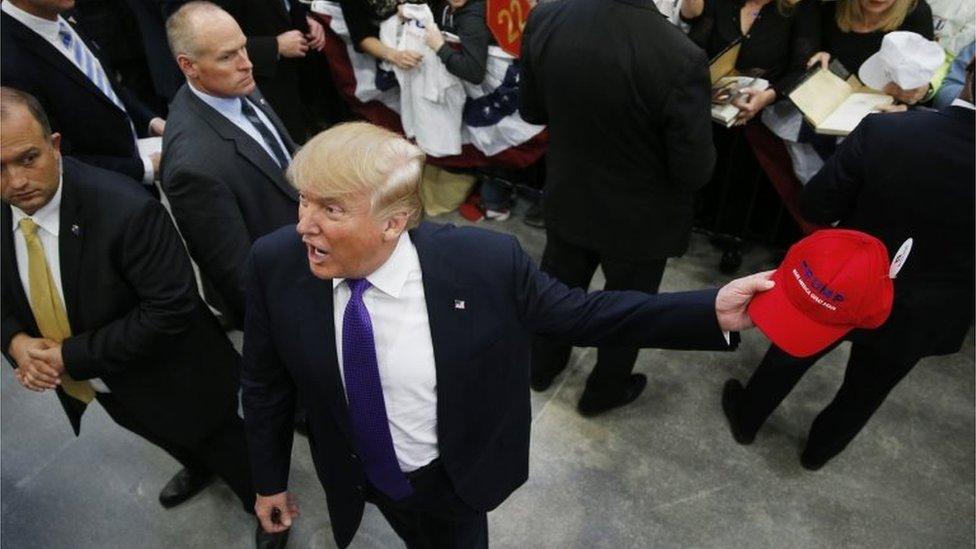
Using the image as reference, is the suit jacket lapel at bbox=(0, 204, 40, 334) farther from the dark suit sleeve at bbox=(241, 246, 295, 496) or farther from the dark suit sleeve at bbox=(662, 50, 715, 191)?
the dark suit sleeve at bbox=(662, 50, 715, 191)

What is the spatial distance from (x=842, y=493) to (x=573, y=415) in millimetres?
1176

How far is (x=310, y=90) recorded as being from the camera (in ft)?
15.8

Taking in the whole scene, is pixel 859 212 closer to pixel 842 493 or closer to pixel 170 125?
pixel 842 493

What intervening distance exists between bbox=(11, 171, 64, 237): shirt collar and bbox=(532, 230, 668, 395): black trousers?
5.65 feet

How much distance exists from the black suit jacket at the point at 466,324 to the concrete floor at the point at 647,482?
125cm

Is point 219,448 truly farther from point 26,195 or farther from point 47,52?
point 47,52

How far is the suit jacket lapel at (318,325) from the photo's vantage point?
1.54 metres

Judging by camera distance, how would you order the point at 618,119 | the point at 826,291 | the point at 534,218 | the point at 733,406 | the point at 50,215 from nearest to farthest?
1. the point at 826,291
2. the point at 50,215
3. the point at 618,119
4. the point at 733,406
5. the point at 534,218

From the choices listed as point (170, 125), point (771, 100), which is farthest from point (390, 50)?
point (771, 100)

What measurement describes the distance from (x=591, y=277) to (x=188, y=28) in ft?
6.00

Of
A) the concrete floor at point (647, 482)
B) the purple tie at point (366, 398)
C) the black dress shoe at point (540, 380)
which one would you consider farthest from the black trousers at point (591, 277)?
the purple tie at point (366, 398)

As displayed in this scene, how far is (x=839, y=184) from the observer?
7.09 ft

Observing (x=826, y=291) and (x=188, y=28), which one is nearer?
(x=826, y=291)

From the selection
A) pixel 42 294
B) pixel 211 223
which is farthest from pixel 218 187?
pixel 42 294
